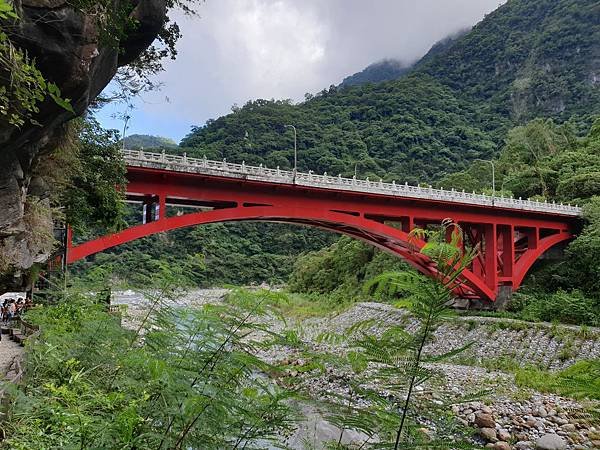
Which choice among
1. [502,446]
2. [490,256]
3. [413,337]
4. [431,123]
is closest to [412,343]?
[413,337]

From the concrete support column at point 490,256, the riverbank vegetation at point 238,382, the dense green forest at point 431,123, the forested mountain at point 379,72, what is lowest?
the concrete support column at point 490,256

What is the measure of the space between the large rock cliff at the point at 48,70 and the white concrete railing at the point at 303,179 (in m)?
7.44

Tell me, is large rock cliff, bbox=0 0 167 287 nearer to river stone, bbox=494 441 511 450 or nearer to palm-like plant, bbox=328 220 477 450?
palm-like plant, bbox=328 220 477 450

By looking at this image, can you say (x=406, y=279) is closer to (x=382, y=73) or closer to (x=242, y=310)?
(x=242, y=310)

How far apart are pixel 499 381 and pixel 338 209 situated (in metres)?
9.38

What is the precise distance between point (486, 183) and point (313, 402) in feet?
151

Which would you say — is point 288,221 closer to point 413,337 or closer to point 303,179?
point 303,179

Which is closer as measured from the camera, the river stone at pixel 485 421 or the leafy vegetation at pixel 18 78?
the leafy vegetation at pixel 18 78

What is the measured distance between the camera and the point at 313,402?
2295mm

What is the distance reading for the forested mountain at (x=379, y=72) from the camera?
168375 mm

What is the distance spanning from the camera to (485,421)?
409 inches

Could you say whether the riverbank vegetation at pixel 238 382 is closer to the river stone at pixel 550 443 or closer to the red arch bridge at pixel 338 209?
the river stone at pixel 550 443

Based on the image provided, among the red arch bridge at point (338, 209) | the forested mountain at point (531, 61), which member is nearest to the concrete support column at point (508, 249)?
the red arch bridge at point (338, 209)

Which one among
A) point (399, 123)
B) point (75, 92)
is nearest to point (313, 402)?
point (75, 92)
